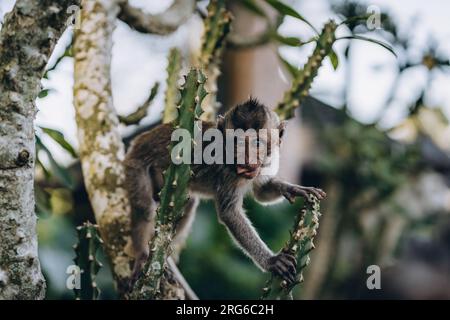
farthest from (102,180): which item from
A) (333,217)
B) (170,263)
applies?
(333,217)

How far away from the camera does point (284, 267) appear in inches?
92.0

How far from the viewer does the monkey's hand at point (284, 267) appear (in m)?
2.28

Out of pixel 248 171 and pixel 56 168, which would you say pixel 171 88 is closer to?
pixel 56 168

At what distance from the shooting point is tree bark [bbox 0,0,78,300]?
5.71 feet

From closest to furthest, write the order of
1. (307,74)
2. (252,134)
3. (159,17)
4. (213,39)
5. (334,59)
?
(252,134), (334,59), (307,74), (213,39), (159,17)

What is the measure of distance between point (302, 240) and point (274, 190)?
89 centimetres

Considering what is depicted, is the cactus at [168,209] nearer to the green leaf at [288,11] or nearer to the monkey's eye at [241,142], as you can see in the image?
the monkey's eye at [241,142]

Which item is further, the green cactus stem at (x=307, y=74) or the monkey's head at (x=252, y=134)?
the green cactus stem at (x=307, y=74)

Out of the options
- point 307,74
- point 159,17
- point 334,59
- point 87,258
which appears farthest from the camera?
point 159,17

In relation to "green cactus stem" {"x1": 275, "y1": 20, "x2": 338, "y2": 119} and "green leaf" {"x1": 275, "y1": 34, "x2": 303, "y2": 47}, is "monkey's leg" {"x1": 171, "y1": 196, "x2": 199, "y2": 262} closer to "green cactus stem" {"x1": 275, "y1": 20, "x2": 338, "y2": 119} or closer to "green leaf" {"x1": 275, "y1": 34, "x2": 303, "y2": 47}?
"green cactus stem" {"x1": 275, "y1": 20, "x2": 338, "y2": 119}

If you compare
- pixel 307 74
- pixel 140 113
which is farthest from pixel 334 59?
pixel 140 113

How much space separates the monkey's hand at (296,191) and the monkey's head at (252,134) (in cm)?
15

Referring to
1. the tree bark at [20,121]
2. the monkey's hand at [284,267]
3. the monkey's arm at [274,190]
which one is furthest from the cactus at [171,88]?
the tree bark at [20,121]

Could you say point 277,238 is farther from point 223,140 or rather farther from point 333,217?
point 223,140
